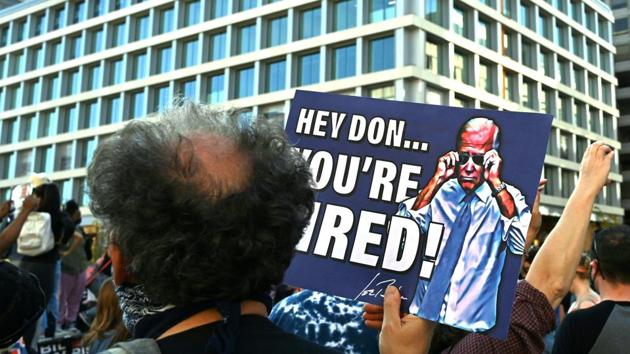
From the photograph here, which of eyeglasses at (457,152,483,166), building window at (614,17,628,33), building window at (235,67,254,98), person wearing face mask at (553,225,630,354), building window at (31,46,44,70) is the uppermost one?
building window at (614,17,628,33)

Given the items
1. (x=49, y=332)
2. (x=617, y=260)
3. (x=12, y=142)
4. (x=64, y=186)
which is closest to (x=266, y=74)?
(x=64, y=186)

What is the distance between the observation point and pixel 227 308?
3.65 feet

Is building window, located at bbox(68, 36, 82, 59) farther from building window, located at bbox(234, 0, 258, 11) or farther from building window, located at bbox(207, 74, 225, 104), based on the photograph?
building window, located at bbox(234, 0, 258, 11)

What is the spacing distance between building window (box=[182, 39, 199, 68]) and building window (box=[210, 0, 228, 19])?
2.17m

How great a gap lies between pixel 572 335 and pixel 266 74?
36605mm

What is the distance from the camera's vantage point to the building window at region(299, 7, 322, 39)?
3699 centimetres

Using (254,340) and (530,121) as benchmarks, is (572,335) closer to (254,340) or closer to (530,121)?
(530,121)

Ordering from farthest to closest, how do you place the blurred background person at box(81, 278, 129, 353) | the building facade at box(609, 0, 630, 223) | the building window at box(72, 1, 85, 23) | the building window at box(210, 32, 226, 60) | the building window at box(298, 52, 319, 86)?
the building facade at box(609, 0, 630, 223), the building window at box(72, 1, 85, 23), the building window at box(210, 32, 226, 60), the building window at box(298, 52, 319, 86), the blurred background person at box(81, 278, 129, 353)

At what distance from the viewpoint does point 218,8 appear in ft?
136

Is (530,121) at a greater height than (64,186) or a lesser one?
lesser

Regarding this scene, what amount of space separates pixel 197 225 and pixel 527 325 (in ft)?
3.25

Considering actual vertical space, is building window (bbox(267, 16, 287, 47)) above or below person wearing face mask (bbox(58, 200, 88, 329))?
above

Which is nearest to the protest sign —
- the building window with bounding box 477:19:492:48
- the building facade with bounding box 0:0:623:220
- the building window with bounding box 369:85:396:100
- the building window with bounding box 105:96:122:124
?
the building facade with bounding box 0:0:623:220

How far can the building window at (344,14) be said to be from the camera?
117 ft
